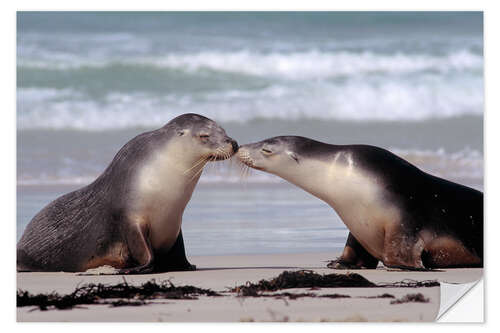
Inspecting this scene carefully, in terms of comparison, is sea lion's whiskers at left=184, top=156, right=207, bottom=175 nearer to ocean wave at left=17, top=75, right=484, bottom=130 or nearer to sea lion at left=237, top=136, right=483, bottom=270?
sea lion at left=237, top=136, right=483, bottom=270

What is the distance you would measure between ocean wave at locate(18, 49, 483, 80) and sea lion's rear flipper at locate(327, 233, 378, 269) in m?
3.21

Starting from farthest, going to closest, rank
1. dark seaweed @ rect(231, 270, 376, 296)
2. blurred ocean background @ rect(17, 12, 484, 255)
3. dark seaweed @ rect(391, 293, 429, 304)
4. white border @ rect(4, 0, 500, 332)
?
blurred ocean background @ rect(17, 12, 484, 255)
white border @ rect(4, 0, 500, 332)
dark seaweed @ rect(231, 270, 376, 296)
dark seaweed @ rect(391, 293, 429, 304)

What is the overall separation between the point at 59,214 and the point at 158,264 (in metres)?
1.25

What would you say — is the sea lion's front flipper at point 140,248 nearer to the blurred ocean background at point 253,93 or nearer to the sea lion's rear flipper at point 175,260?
the sea lion's rear flipper at point 175,260

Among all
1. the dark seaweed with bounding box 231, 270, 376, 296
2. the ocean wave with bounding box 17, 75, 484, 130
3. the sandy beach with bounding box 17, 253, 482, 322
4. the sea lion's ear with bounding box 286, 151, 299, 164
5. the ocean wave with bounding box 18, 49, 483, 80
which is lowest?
the sandy beach with bounding box 17, 253, 482, 322

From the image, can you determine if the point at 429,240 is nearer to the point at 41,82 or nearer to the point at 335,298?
the point at 335,298

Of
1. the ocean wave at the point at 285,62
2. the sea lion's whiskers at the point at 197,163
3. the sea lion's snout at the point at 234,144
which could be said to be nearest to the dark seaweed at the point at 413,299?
the sea lion's snout at the point at 234,144

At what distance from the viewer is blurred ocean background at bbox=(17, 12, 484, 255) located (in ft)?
44.6

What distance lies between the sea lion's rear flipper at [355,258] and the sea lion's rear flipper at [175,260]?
5.13 feet

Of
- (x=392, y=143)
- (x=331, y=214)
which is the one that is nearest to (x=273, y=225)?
(x=331, y=214)

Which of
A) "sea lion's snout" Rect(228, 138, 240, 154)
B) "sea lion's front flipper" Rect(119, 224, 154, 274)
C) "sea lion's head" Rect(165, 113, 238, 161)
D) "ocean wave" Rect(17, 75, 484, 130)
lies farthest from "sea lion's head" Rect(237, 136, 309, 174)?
"ocean wave" Rect(17, 75, 484, 130)

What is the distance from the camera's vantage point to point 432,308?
9.98 m

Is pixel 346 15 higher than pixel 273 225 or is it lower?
higher
